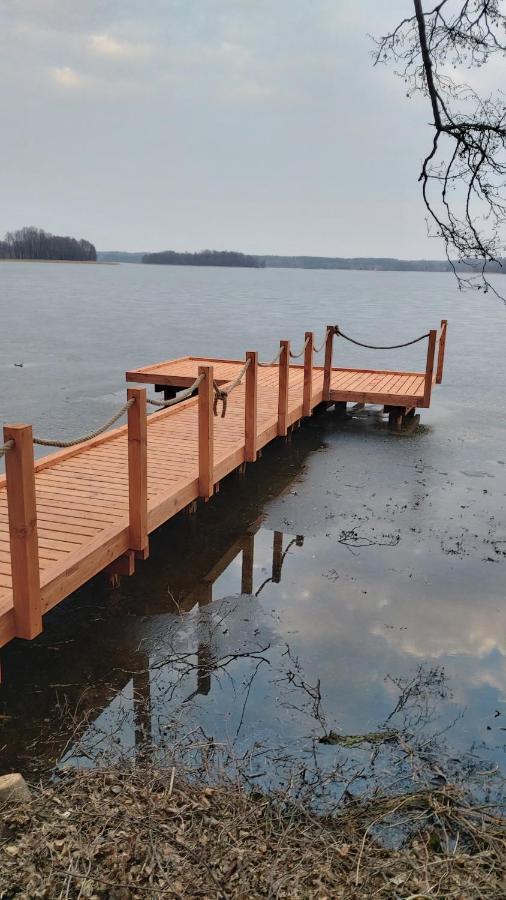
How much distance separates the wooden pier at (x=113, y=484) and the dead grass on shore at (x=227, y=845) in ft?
4.17

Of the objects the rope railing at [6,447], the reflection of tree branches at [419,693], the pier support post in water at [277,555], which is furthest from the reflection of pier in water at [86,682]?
the rope railing at [6,447]

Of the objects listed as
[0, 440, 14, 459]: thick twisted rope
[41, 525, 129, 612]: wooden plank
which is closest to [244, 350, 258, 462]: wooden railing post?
[41, 525, 129, 612]: wooden plank

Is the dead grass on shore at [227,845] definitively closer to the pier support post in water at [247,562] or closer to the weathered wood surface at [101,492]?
the weathered wood surface at [101,492]

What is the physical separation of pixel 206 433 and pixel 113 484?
1.02 meters

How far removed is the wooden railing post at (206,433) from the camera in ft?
23.0

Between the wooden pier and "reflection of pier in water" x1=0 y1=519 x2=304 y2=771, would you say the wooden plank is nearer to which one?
the wooden pier

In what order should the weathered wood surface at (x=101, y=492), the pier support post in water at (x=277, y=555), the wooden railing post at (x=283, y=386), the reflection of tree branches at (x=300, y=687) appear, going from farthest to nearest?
the wooden railing post at (x=283, y=386), the pier support post in water at (x=277, y=555), the weathered wood surface at (x=101, y=492), the reflection of tree branches at (x=300, y=687)

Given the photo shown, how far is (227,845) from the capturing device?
3.15m

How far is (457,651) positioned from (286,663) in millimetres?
1281

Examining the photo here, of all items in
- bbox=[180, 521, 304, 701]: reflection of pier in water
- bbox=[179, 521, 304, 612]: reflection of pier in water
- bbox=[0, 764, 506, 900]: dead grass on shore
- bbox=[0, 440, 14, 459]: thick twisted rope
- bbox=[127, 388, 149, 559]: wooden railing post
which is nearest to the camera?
bbox=[0, 764, 506, 900]: dead grass on shore

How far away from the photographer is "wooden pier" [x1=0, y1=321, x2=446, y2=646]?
4.27m

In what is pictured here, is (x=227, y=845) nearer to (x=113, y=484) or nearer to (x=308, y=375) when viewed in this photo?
(x=113, y=484)

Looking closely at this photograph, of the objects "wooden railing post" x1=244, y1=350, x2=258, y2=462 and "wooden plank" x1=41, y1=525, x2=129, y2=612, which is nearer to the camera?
"wooden plank" x1=41, y1=525, x2=129, y2=612

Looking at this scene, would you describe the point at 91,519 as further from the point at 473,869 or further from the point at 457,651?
the point at 473,869
